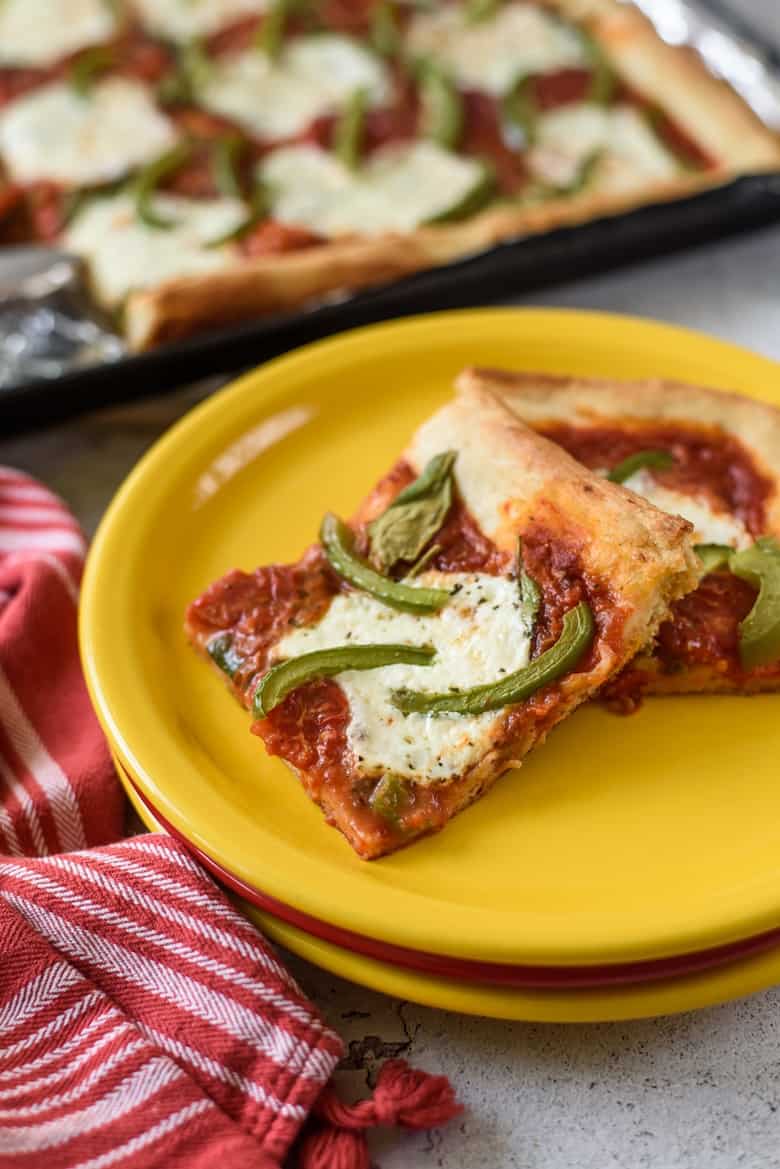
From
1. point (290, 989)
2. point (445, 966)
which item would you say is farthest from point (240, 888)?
point (445, 966)

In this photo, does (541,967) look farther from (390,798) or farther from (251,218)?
(251,218)

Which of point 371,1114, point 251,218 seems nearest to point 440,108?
point 251,218

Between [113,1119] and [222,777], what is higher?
[222,777]

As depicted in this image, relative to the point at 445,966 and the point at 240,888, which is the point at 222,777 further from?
the point at 445,966

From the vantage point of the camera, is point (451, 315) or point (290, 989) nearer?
point (290, 989)

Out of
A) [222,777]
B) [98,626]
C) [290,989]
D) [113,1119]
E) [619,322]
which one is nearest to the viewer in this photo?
[113,1119]

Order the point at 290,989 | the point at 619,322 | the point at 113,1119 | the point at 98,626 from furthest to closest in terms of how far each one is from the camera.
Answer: the point at 619,322 → the point at 98,626 → the point at 290,989 → the point at 113,1119
